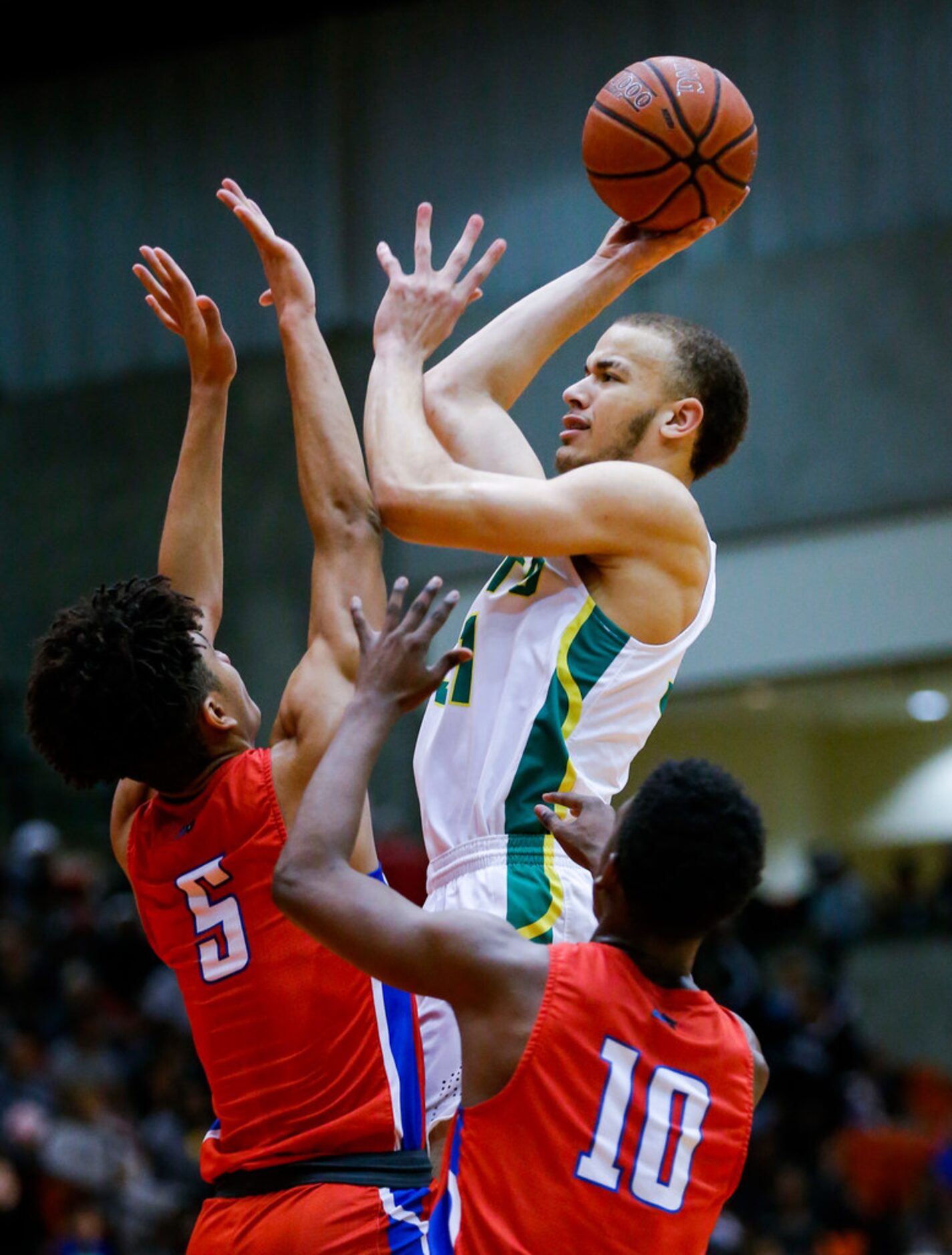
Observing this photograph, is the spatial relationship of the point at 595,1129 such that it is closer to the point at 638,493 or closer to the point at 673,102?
the point at 638,493

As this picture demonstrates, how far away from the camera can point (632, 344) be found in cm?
456

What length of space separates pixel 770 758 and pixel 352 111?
31.9ft

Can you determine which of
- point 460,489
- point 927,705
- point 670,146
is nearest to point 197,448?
point 460,489

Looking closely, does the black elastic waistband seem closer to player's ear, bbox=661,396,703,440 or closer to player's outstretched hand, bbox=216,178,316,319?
player's ear, bbox=661,396,703,440

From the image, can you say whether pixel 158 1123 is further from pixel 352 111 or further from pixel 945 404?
pixel 352 111

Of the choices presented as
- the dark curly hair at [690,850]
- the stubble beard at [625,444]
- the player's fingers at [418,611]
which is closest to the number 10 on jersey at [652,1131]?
the dark curly hair at [690,850]

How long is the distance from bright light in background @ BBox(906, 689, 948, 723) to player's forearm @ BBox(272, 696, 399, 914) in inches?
581

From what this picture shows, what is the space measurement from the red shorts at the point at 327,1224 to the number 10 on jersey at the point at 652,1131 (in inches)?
20.1

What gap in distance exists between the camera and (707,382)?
4.57 metres

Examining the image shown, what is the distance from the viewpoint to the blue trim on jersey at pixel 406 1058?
3799mm

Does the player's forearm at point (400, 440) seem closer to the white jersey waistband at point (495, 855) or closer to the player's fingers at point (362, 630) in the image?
the player's fingers at point (362, 630)

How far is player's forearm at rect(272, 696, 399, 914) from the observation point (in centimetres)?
325

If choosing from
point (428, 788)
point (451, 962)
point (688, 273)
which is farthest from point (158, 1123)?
point (451, 962)

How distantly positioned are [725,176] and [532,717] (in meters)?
1.53
